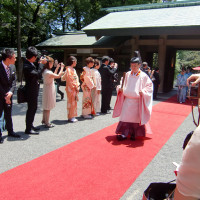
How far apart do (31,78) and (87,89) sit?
2.24m

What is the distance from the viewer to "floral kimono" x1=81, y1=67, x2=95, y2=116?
6469 mm

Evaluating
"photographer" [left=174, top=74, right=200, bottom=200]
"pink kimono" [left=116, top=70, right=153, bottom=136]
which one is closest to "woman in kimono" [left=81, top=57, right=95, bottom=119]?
"pink kimono" [left=116, top=70, right=153, bottom=136]

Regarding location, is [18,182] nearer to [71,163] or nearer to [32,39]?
[71,163]

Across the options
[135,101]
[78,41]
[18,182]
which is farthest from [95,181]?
[78,41]

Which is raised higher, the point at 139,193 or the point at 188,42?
the point at 188,42

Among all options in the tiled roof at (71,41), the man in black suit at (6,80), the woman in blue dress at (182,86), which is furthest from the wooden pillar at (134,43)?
the man in black suit at (6,80)

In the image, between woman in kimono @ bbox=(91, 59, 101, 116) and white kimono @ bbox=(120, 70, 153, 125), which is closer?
white kimono @ bbox=(120, 70, 153, 125)

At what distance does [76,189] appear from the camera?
2.81 m

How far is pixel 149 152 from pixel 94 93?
→ 127 inches

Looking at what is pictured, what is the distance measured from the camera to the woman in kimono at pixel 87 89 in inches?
254

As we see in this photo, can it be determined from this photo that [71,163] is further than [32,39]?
No

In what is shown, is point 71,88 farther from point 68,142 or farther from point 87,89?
point 68,142

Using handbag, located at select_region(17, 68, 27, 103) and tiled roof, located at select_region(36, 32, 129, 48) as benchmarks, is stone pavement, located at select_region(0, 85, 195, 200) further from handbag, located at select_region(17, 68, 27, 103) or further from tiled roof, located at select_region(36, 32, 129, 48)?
tiled roof, located at select_region(36, 32, 129, 48)

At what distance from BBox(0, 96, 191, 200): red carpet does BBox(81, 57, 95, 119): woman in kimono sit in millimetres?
1718
